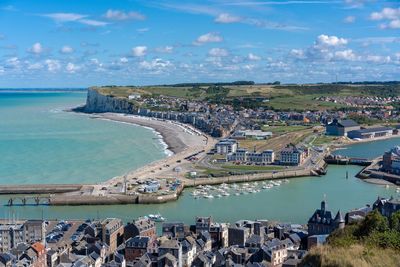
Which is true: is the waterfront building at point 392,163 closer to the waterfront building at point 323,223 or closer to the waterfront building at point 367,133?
the waterfront building at point 323,223

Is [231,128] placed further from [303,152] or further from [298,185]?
[298,185]

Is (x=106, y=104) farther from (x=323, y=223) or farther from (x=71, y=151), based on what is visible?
(x=323, y=223)

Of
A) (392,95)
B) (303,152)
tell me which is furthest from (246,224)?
(392,95)

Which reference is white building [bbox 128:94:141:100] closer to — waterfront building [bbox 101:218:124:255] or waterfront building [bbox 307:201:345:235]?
waterfront building [bbox 101:218:124:255]

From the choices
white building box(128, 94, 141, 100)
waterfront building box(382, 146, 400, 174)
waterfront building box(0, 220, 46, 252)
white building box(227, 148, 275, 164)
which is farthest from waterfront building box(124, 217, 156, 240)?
white building box(128, 94, 141, 100)

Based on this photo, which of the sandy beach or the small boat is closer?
the small boat
